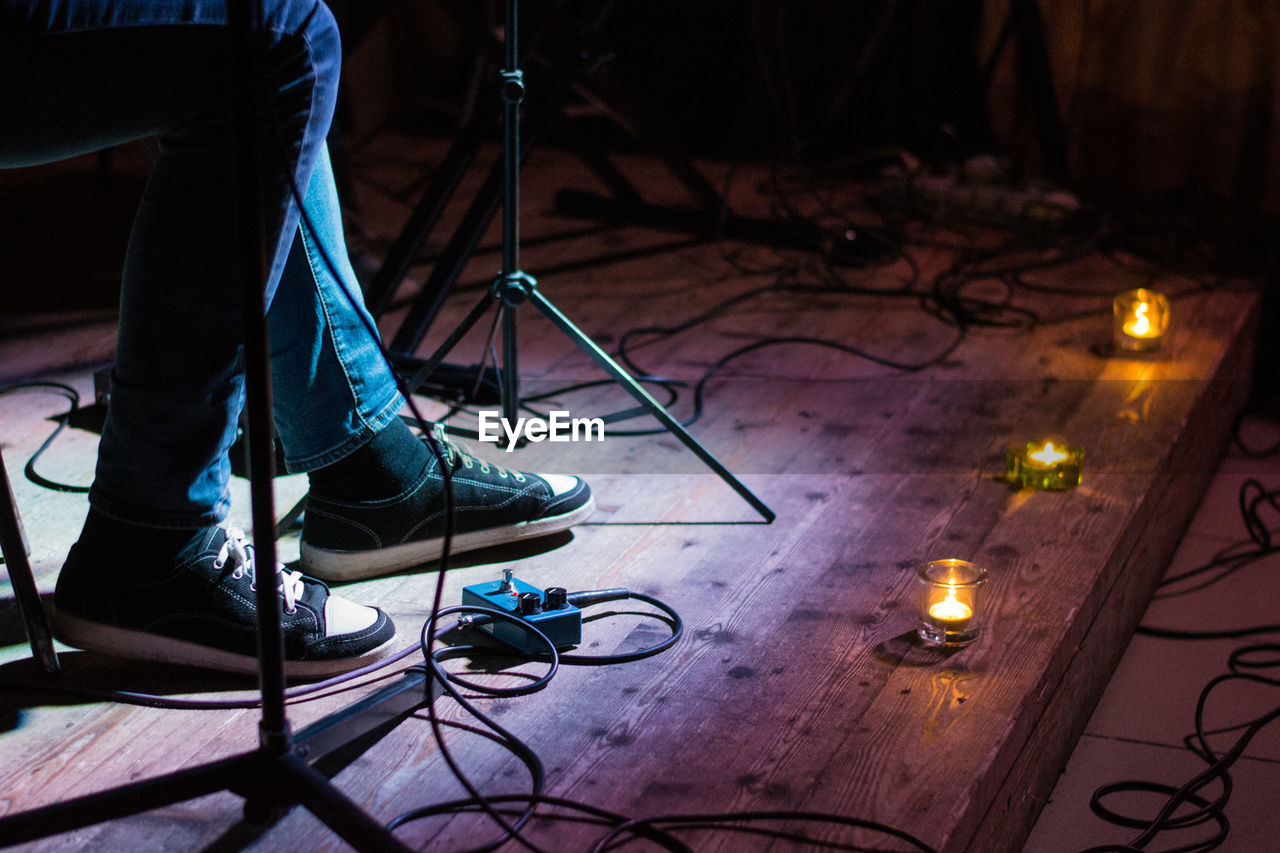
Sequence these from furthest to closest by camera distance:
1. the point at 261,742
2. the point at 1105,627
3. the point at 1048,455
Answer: the point at 1048,455
the point at 1105,627
the point at 261,742

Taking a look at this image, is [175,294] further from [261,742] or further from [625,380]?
[625,380]

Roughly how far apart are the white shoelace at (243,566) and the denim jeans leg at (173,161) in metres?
0.04

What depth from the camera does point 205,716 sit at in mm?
984

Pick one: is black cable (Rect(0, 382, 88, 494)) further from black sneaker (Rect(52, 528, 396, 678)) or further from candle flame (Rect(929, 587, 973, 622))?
candle flame (Rect(929, 587, 973, 622))

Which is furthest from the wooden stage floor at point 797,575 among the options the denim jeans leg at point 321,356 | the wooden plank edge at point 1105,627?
the denim jeans leg at point 321,356

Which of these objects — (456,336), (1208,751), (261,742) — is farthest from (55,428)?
(1208,751)

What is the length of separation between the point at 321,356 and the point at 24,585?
0.31 m

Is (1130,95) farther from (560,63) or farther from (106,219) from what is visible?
(106,219)

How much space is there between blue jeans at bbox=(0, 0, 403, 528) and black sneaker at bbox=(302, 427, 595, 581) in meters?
0.20

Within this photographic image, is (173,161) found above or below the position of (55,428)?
above

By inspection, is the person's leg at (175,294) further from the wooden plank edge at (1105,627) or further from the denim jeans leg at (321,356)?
the wooden plank edge at (1105,627)

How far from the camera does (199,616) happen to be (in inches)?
39.5

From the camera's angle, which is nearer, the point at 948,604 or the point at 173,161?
the point at 173,161

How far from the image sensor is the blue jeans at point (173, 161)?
79cm
